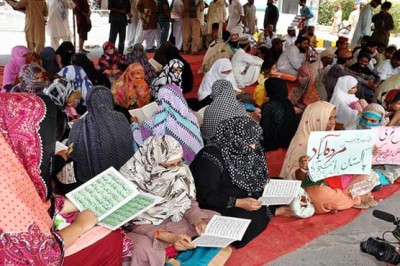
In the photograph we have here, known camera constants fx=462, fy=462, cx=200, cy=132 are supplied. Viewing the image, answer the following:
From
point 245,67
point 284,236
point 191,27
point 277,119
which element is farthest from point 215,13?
point 284,236

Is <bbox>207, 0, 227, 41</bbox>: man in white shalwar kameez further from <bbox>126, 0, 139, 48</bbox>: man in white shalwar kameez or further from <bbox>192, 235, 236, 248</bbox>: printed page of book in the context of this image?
<bbox>192, 235, 236, 248</bbox>: printed page of book

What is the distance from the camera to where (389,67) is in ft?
21.7

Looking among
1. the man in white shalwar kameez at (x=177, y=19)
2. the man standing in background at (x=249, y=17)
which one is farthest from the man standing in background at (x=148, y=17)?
the man standing in background at (x=249, y=17)

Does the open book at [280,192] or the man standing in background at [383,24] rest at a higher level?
the man standing in background at [383,24]

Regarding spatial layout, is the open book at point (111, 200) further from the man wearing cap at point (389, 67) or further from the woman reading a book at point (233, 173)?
the man wearing cap at point (389, 67)

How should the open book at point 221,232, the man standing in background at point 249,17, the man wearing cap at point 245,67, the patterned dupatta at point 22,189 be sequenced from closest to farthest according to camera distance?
the patterned dupatta at point 22,189 < the open book at point 221,232 < the man wearing cap at point 245,67 < the man standing in background at point 249,17

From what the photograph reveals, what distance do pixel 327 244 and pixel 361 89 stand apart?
338 cm

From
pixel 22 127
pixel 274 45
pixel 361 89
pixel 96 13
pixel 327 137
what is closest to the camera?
pixel 22 127

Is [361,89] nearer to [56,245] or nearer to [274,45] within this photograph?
[274,45]

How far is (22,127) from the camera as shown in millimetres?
1691

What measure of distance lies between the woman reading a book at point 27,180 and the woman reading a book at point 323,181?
1.97m

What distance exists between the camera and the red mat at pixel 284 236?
292 centimetres

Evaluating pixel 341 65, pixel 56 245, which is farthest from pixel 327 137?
pixel 341 65

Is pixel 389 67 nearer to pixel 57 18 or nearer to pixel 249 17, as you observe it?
pixel 249 17
